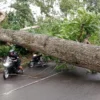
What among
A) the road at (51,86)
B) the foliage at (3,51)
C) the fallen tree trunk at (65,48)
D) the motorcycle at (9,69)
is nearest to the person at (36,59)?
the fallen tree trunk at (65,48)

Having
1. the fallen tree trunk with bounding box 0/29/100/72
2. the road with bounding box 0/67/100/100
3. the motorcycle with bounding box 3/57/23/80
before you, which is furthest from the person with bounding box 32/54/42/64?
the motorcycle with bounding box 3/57/23/80

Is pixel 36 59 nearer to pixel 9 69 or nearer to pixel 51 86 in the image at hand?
pixel 9 69

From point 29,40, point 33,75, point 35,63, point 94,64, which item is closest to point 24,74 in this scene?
point 33,75

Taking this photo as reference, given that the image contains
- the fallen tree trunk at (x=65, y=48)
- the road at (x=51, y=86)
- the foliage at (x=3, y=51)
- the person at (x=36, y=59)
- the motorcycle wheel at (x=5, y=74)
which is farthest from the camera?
the foliage at (x=3, y=51)

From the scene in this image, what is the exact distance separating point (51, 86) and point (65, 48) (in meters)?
1.67

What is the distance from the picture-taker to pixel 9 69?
8.27m

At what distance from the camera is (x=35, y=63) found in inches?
381

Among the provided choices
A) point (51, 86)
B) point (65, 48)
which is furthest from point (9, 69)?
point (65, 48)

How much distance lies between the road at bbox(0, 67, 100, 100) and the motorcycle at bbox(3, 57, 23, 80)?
212 mm

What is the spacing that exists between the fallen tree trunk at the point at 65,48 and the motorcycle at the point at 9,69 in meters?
1.41

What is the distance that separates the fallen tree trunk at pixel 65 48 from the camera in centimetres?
751

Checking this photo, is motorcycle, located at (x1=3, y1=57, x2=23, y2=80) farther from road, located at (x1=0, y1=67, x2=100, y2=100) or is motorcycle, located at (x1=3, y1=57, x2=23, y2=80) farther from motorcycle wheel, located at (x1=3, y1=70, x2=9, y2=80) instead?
road, located at (x1=0, y1=67, x2=100, y2=100)

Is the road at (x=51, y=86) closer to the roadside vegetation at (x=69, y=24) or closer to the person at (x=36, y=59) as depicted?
the person at (x=36, y=59)

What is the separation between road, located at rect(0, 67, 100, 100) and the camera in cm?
652
